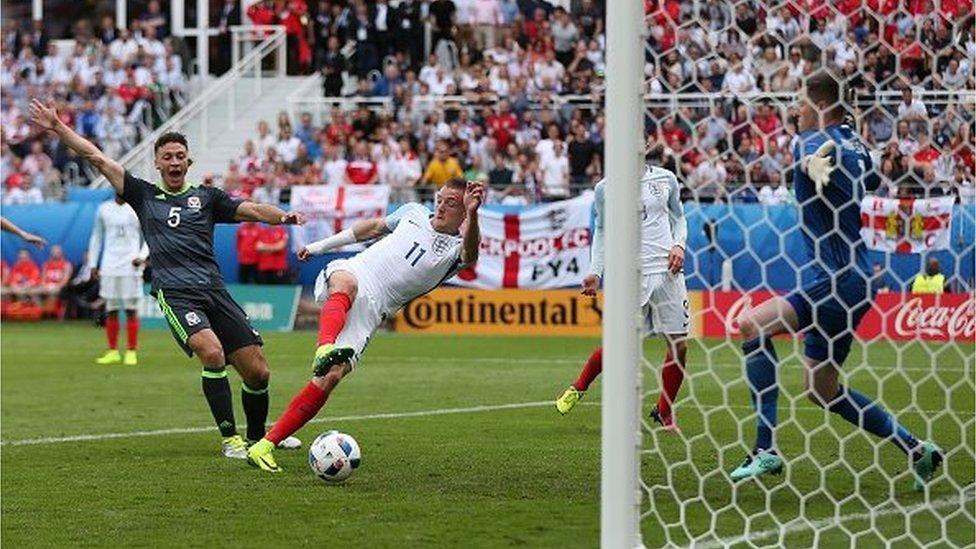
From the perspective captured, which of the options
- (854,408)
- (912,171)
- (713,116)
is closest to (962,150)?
(912,171)

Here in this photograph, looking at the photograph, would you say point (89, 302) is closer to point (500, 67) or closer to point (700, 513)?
point (500, 67)

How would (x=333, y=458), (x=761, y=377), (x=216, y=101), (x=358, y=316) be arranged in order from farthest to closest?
(x=216, y=101), (x=358, y=316), (x=333, y=458), (x=761, y=377)

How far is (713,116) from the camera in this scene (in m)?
8.73

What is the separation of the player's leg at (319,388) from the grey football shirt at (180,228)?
1320 millimetres

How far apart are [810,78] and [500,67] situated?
910 inches

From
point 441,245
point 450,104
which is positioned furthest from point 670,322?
point 450,104

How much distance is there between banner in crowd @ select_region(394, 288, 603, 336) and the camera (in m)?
26.4

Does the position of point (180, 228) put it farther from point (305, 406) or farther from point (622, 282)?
point (622, 282)

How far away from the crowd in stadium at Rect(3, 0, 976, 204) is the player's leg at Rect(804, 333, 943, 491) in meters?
0.87

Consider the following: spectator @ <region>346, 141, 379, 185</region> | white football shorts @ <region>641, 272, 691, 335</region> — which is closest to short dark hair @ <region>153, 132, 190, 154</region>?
white football shorts @ <region>641, 272, 691, 335</region>

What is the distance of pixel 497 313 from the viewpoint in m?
27.0

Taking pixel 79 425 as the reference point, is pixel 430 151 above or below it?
above

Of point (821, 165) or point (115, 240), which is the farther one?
point (115, 240)

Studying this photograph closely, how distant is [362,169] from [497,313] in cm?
456
